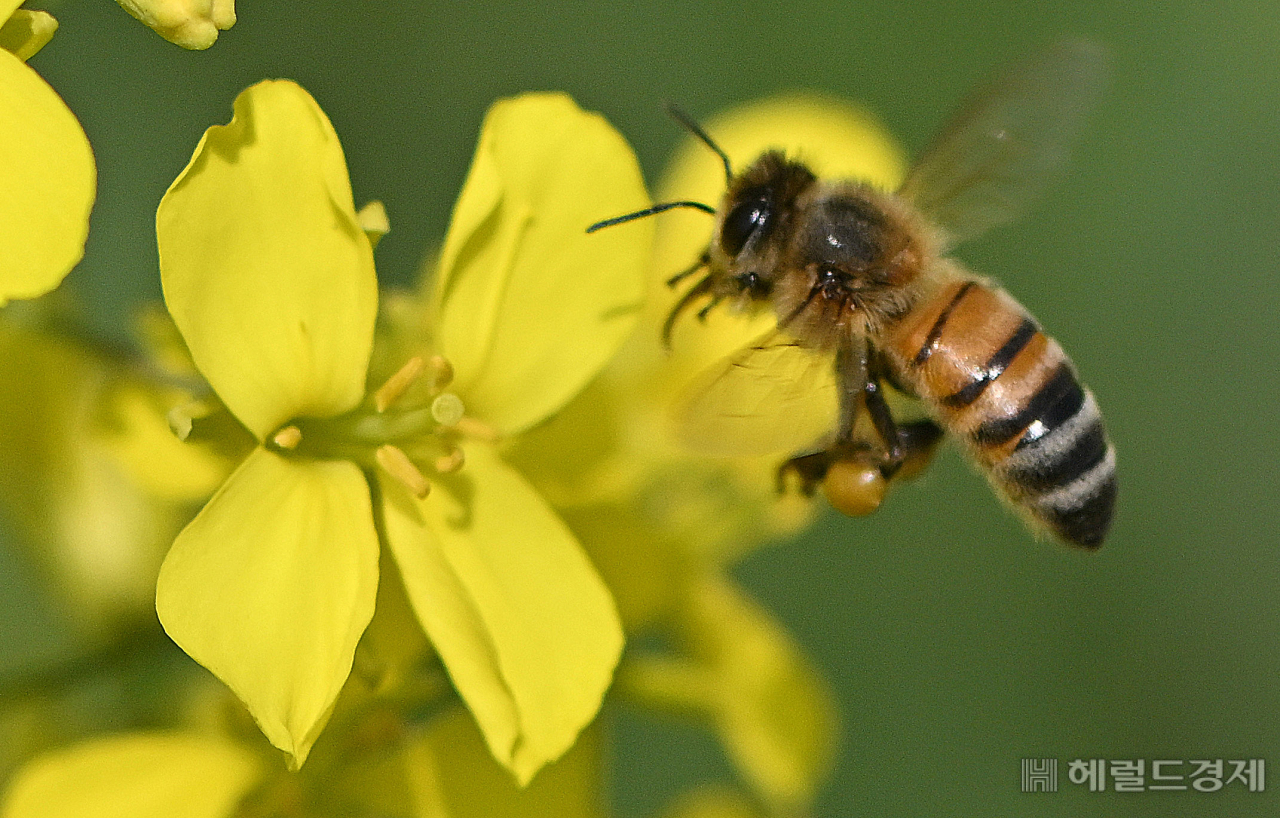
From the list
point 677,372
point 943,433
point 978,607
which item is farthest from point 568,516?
point 978,607

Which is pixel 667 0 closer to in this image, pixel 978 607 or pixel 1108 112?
pixel 1108 112

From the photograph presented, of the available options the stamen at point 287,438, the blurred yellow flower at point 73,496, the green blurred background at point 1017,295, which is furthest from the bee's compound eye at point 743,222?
the green blurred background at point 1017,295

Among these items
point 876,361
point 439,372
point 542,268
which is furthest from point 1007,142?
point 439,372

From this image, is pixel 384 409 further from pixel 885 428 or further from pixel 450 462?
pixel 885 428

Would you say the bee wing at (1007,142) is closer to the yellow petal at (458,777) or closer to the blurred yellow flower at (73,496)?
the yellow petal at (458,777)

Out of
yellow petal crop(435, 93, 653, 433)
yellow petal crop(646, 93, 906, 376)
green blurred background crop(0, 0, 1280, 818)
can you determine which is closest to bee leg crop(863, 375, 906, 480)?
yellow petal crop(435, 93, 653, 433)
